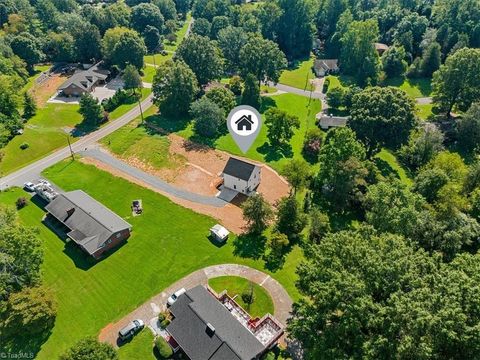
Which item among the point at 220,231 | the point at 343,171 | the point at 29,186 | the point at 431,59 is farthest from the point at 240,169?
the point at 431,59

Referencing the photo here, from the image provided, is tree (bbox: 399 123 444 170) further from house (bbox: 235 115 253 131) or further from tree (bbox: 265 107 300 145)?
house (bbox: 235 115 253 131)

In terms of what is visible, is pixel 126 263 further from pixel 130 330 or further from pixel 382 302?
pixel 382 302

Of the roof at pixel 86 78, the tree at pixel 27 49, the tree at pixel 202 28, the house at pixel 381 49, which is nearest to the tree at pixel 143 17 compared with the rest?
the tree at pixel 202 28

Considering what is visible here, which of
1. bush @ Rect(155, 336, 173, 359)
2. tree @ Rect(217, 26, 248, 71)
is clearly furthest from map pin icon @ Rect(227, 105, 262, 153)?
bush @ Rect(155, 336, 173, 359)

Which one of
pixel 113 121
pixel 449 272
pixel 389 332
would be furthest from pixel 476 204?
pixel 113 121

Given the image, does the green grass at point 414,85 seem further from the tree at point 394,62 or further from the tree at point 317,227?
the tree at point 317,227

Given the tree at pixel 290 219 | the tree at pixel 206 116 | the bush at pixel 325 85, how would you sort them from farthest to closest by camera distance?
the bush at pixel 325 85 → the tree at pixel 206 116 → the tree at pixel 290 219
